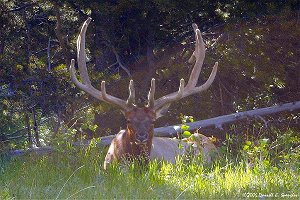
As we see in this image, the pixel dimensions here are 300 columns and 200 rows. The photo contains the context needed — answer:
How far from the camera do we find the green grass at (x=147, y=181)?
6906 mm

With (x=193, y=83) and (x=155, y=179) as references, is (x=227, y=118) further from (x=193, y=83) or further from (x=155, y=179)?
(x=155, y=179)

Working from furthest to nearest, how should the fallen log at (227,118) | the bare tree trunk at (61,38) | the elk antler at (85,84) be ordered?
the bare tree trunk at (61,38) < the fallen log at (227,118) < the elk antler at (85,84)

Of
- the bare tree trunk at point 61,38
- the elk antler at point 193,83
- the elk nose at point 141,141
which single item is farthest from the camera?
the bare tree trunk at point 61,38

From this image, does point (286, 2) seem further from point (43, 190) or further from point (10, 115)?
point (43, 190)

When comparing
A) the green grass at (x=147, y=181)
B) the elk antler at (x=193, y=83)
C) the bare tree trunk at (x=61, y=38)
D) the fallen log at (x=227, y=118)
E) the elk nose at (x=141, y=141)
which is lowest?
the green grass at (x=147, y=181)

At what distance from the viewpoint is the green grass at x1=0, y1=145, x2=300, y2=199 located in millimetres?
6906

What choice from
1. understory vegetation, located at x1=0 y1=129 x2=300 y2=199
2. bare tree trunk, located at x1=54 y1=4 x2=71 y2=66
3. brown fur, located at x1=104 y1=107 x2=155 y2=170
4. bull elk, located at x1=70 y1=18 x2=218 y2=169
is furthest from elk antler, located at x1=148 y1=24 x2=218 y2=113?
bare tree trunk, located at x1=54 y1=4 x2=71 y2=66

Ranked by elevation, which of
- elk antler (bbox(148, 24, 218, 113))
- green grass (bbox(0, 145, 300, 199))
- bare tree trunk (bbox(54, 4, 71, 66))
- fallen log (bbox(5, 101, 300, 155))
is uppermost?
bare tree trunk (bbox(54, 4, 71, 66))

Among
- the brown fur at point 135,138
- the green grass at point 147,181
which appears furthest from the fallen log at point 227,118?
the green grass at point 147,181

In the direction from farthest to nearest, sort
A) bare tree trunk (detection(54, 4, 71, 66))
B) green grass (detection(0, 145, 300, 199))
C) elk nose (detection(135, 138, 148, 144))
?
bare tree trunk (detection(54, 4, 71, 66)), elk nose (detection(135, 138, 148, 144)), green grass (detection(0, 145, 300, 199))

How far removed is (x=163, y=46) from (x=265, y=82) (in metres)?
2.00

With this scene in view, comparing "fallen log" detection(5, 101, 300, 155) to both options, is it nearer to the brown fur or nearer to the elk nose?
the brown fur

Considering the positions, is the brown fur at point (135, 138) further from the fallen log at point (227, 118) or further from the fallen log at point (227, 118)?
the fallen log at point (227, 118)

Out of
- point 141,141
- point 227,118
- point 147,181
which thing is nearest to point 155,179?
point 147,181
